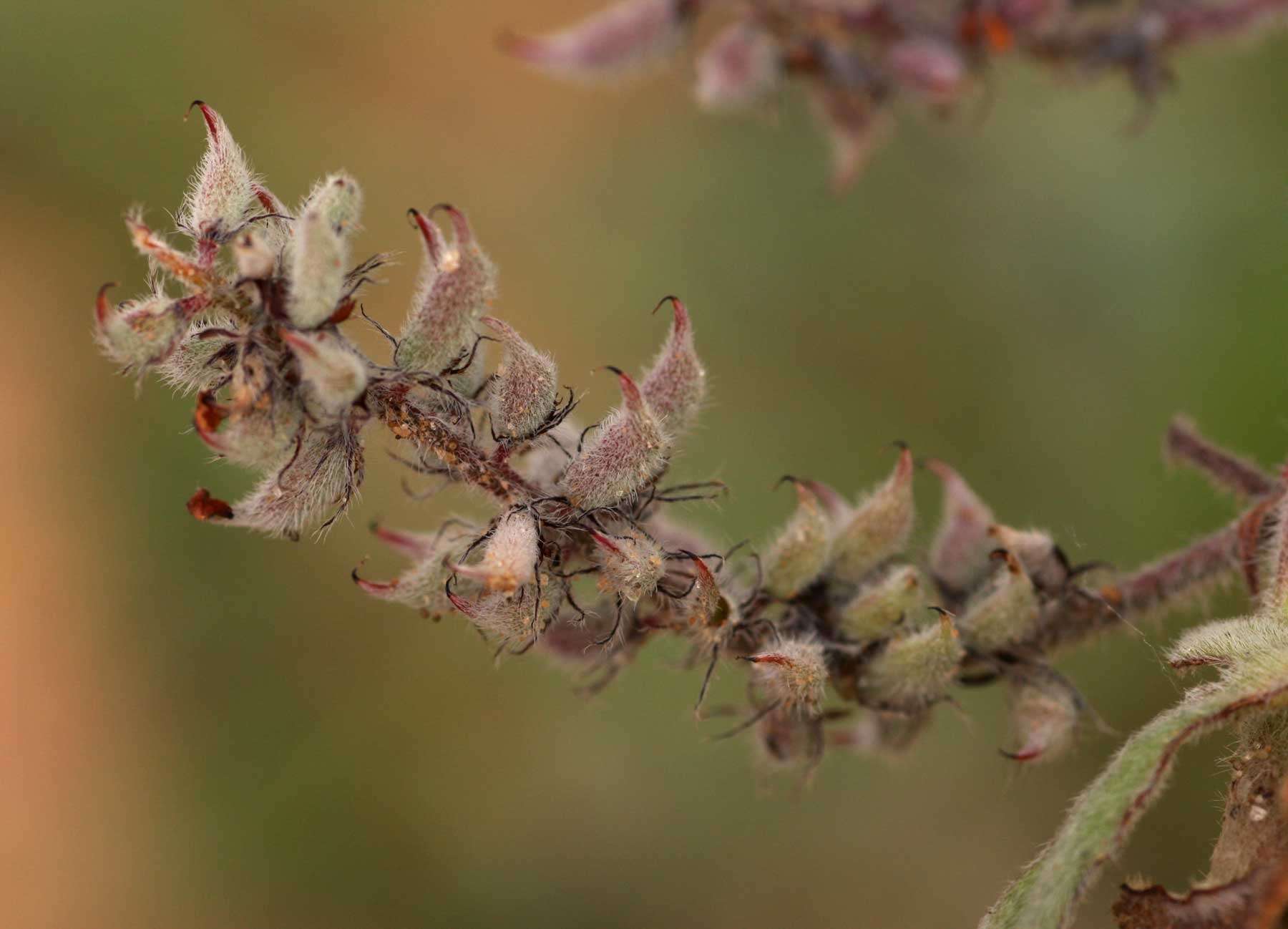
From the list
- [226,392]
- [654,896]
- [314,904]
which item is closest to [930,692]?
[226,392]

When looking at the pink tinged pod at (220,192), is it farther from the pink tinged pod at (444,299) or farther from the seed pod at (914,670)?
the seed pod at (914,670)

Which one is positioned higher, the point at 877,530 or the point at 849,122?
the point at 849,122

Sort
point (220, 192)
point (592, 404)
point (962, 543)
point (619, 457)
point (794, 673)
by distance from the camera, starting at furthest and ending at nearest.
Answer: point (592, 404), point (962, 543), point (794, 673), point (619, 457), point (220, 192)

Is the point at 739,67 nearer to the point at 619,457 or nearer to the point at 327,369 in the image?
the point at 619,457

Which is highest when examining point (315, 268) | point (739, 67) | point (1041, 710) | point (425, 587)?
→ point (739, 67)

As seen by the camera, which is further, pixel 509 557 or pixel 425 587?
pixel 425 587

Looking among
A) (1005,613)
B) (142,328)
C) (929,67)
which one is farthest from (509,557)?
(929,67)
